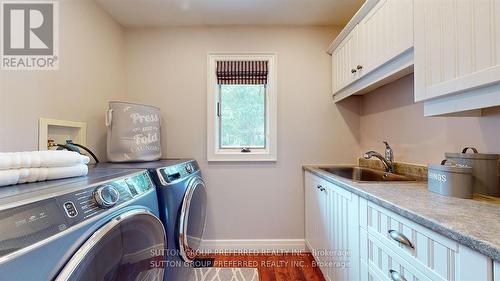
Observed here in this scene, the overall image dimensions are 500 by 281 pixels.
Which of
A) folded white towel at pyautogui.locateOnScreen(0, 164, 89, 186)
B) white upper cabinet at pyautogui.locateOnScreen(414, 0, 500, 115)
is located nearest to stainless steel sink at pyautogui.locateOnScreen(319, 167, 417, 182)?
white upper cabinet at pyautogui.locateOnScreen(414, 0, 500, 115)

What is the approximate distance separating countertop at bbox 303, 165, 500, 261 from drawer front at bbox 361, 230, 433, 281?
0.60 ft

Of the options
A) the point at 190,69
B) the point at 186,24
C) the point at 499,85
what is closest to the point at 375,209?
the point at 499,85

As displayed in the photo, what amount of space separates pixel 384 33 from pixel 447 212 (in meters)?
1.07

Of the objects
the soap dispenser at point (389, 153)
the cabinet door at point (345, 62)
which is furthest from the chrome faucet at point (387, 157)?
the cabinet door at point (345, 62)

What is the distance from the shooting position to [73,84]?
1715 millimetres

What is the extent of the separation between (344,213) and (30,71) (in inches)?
80.8

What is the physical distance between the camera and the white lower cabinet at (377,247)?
2.18 feet

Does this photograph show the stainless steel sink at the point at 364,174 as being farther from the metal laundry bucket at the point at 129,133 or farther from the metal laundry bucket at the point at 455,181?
Answer: the metal laundry bucket at the point at 129,133

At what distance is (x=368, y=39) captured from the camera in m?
1.59

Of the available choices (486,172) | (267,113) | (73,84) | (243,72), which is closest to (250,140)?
(267,113)

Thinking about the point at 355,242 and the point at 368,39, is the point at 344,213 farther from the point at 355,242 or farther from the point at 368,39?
the point at 368,39

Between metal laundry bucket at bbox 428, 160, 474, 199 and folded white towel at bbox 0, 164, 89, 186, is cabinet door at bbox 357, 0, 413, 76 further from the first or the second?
folded white towel at bbox 0, 164, 89, 186

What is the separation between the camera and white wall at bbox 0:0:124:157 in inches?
51.4

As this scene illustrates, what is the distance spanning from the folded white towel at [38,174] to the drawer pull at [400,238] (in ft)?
4.29
